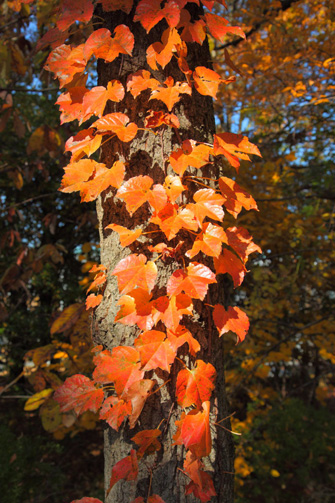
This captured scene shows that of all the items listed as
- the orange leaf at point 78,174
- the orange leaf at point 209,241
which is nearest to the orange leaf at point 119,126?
the orange leaf at point 78,174

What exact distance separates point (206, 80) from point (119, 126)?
291 mm

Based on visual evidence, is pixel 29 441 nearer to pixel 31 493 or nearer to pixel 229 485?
pixel 31 493

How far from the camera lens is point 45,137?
220cm

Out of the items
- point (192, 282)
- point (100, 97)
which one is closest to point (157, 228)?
point (192, 282)

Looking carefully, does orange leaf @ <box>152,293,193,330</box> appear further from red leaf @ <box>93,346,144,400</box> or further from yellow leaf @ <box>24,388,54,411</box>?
yellow leaf @ <box>24,388,54,411</box>

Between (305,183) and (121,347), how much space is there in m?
2.97

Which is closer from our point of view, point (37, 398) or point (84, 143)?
point (84, 143)

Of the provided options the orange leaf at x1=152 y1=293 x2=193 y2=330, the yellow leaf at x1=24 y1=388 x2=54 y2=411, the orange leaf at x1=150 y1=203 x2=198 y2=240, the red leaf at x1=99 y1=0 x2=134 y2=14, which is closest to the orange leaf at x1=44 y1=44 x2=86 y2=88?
the red leaf at x1=99 y1=0 x2=134 y2=14

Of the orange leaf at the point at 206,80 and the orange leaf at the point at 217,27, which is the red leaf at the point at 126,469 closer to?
the orange leaf at the point at 206,80

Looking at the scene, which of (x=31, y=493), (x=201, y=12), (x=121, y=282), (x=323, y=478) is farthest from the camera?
(x=323, y=478)

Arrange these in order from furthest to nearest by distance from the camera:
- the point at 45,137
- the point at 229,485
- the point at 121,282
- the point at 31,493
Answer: the point at 31,493
the point at 45,137
the point at 229,485
the point at 121,282

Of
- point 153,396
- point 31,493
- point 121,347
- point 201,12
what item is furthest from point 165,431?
point 31,493

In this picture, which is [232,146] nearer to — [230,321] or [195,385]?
[230,321]

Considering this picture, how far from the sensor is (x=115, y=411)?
946mm
